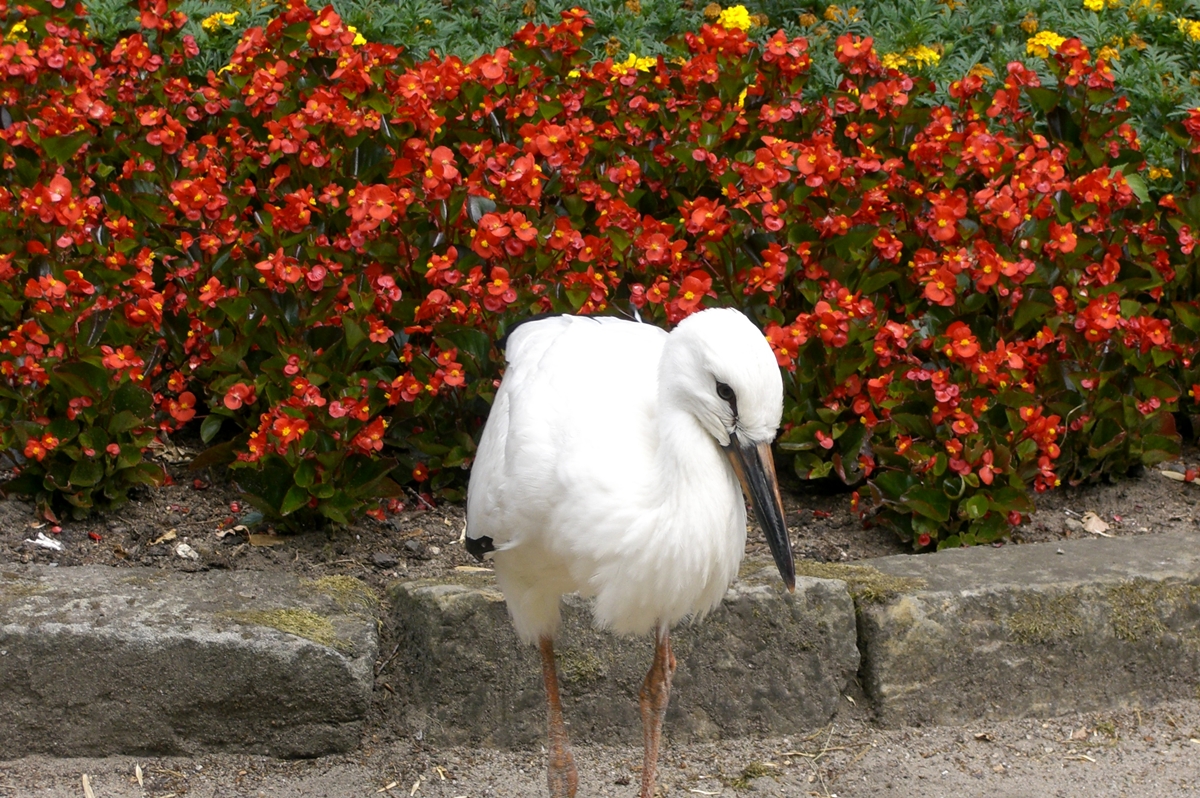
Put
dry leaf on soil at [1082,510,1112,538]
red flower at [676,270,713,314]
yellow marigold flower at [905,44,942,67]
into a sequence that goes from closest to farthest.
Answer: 1. red flower at [676,270,713,314]
2. dry leaf on soil at [1082,510,1112,538]
3. yellow marigold flower at [905,44,942,67]

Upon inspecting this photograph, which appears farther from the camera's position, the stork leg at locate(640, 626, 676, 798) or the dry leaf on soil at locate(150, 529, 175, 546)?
the dry leaf on soil at locate(150, 529, 175, 546)

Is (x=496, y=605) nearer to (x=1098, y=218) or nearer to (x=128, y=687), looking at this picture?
(x=128, y=687)

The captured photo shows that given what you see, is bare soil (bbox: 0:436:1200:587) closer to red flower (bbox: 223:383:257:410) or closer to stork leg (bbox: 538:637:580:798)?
red flower (bbox: 223:383:257:410)

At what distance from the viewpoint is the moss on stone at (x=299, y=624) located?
3.29m

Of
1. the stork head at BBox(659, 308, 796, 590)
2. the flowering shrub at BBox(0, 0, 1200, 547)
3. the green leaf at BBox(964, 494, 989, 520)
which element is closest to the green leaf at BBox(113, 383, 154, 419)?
the flowering shrub at BBox(0, 0, 1200, 547)

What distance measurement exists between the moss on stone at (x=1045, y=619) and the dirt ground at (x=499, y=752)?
258 mm

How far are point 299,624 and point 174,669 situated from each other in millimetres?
324

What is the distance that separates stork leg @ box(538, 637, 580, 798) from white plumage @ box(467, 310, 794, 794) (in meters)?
0.27

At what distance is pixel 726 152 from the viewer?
4.64m

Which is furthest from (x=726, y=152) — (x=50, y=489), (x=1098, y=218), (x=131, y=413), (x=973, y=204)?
(x=50, y=489)

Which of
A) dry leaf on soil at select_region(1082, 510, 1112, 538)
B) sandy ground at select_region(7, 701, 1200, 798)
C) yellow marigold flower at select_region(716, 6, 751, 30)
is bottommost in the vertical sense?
sandy ground at select_region(7, 701, 1200, 798)

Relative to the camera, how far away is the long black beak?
2771 millimetres

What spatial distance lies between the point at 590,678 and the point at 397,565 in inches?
27.4

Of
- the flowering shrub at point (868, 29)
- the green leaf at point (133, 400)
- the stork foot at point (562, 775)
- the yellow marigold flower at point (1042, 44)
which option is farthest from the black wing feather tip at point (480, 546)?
the yellow marigold flower at point (1042, 44)
